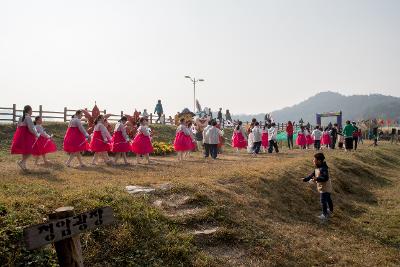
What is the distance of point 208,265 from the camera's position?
6781mm

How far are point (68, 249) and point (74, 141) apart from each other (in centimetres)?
890

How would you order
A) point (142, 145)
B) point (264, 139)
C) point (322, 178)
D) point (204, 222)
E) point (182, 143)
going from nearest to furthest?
point (204, 222), point (322, 178), point (142, 145), point (182, 143), point (264, 139)

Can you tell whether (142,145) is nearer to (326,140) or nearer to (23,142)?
(23,142)

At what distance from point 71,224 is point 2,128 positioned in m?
23.6

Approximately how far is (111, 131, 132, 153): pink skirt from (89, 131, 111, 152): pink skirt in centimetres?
54

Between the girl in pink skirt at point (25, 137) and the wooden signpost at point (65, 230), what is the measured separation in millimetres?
7963

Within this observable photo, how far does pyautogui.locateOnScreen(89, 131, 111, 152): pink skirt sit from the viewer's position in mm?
13852

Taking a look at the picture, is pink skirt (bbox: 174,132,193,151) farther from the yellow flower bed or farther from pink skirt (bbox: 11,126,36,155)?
pink skirt (bbox: 11,126,36,155)

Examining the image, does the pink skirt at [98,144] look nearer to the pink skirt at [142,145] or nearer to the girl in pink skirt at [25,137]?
the pink skirt at [142,145]

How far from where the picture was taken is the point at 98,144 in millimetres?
13883

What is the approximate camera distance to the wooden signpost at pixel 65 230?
13.8 feet

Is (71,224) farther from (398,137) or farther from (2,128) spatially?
(398,137)

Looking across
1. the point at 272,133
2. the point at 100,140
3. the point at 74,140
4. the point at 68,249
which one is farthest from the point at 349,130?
the point at 68,249

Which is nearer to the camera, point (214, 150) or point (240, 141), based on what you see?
point (214, 150)
